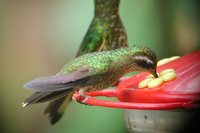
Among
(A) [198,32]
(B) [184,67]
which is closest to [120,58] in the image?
(B) [184,67]

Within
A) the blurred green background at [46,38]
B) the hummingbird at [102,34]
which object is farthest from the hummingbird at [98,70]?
the blurred green background at [46,38]

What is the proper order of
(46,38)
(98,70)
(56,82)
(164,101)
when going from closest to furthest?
(164,101)
(56,82)
(98,70)
(46,38)

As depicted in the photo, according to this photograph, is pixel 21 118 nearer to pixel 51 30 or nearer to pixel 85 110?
pixel 85 110

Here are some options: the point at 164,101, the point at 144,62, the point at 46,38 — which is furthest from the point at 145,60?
the point at 46,38

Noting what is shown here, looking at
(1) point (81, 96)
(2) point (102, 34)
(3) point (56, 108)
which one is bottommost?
(3) point (56, 108)

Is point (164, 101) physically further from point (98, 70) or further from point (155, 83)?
point (98, 70)
